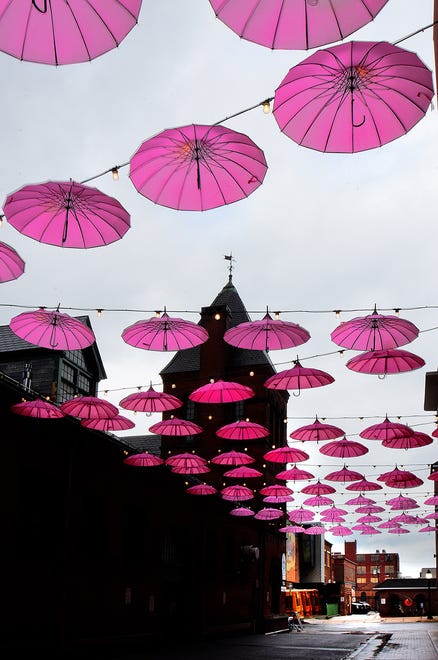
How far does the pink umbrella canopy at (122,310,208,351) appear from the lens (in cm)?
1357

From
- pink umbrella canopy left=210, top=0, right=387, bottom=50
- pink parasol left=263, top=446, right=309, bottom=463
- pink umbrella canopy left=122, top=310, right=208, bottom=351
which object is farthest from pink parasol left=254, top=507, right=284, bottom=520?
pink umbrella canopy left=210, top=0, right=387, bottom=50

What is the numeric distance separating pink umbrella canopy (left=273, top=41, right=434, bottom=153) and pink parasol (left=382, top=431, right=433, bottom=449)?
525 inches

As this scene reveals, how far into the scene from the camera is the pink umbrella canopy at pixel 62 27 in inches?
219

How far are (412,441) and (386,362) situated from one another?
571 cm

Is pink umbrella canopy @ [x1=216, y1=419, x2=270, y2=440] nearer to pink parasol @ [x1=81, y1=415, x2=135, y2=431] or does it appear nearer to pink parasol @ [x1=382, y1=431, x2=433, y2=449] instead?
pink parasol @ [x1=81, y1=415, x2=135, y2=431]

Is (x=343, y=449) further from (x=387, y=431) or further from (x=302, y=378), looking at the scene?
(x=302, y=378)

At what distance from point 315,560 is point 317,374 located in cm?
5998

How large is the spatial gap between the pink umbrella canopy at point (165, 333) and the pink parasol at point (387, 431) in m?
7.39

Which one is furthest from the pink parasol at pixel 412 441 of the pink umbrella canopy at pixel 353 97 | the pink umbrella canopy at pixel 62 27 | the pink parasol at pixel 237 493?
the pink umbrella canopy at pixel 62 27

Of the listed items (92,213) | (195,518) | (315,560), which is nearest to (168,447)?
(195,518)

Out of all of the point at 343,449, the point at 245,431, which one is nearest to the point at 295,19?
the point at 245,431

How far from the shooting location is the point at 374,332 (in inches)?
524

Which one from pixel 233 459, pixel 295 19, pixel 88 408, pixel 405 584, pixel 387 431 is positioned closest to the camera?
pixel 295 19

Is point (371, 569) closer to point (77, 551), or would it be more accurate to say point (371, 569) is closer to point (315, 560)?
point (315, 560)
